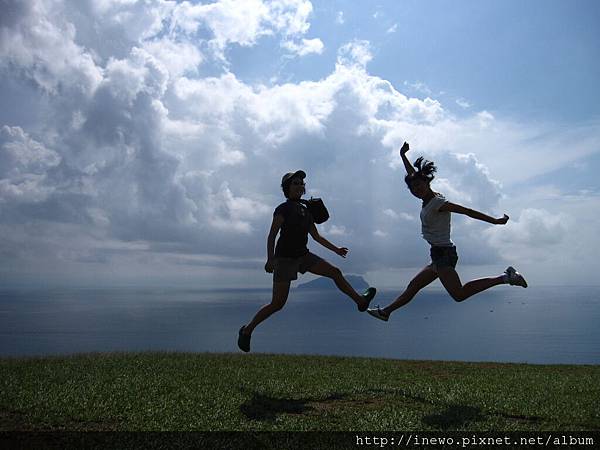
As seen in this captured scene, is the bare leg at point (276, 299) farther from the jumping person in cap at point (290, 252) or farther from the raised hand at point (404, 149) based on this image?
the raised hand at point (404, 149)

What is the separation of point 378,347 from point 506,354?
38643 mm

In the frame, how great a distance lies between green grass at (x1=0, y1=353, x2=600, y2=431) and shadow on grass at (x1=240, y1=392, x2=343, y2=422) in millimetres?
14

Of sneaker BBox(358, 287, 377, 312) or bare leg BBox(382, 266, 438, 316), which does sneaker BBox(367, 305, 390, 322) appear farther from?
sneaker BBox(358, 287, 377, 312)

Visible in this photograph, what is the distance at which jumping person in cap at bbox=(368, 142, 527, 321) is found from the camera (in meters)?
7.75

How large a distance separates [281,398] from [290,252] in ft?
7.84

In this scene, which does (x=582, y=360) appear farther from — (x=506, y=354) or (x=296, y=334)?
(x=296, y=334)

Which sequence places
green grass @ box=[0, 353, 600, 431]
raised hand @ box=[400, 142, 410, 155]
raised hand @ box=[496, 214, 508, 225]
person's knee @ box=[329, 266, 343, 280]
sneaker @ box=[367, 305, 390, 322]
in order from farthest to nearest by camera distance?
sneaker @ box=[367, 305, 390, 322] → raised hand @ box=[400, 142, 410, 155] → person's knee @ box=[329, 266, 343, 280] → raised hand @ box=[496, 214, 508, 225] → green grass @ box=[0, 353, 600, 431]

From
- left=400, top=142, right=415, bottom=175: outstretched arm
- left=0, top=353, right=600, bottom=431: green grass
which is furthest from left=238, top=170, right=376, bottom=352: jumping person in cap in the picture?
left=400, top=142, right=415, bottom=175: outstretched arm

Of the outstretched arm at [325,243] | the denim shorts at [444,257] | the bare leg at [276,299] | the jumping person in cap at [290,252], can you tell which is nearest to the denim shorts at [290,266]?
the jumping person in cap at [290,252]

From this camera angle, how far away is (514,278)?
7.86 m

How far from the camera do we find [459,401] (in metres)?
7.02

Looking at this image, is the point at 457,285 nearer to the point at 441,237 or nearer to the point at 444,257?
the point at 444,257

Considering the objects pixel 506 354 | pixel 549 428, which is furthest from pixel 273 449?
pixel 506 354

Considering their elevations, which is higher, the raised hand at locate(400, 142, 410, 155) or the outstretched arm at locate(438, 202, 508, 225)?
the raised hand at locate(400, 142, 410, 155)
